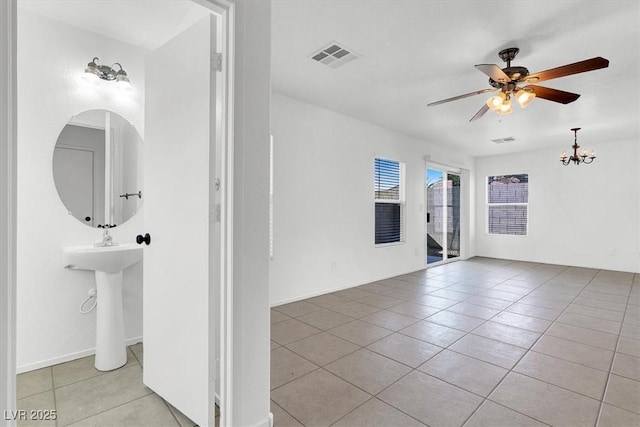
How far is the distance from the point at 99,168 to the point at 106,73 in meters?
0.76

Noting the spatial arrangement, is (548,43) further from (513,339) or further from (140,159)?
(140,159)

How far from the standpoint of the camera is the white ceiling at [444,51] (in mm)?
2166

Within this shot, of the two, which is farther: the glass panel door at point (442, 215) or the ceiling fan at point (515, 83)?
the glass panel door at point (442, 215)

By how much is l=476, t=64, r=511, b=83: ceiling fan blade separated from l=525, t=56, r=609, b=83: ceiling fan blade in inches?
6.9

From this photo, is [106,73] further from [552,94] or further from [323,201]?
[552,94]

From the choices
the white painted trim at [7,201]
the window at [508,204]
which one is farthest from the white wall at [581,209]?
the white painted trim at [7,201]

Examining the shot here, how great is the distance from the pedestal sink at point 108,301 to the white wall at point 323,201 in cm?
165

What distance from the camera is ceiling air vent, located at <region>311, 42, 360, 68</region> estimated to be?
2674 millimetres

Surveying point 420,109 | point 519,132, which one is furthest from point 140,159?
point 519,132

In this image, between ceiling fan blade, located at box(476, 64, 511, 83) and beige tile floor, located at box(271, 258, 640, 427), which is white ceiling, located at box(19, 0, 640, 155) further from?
beige tile floor, located at box(271, 258, 640, 427)

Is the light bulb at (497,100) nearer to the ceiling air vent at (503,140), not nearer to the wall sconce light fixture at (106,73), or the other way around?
the wall sconce light fixture at (106,73)

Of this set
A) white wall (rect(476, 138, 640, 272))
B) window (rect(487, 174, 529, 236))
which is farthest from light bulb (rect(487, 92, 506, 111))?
window (rect(487, 174, 529, 236))

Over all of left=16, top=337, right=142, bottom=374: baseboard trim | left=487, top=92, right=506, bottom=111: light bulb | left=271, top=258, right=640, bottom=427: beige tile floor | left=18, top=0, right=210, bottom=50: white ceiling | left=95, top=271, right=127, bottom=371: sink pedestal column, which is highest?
left=18, top=0, right=210, bottom=50: white ceiling

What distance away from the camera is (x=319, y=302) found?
3.88 meters
